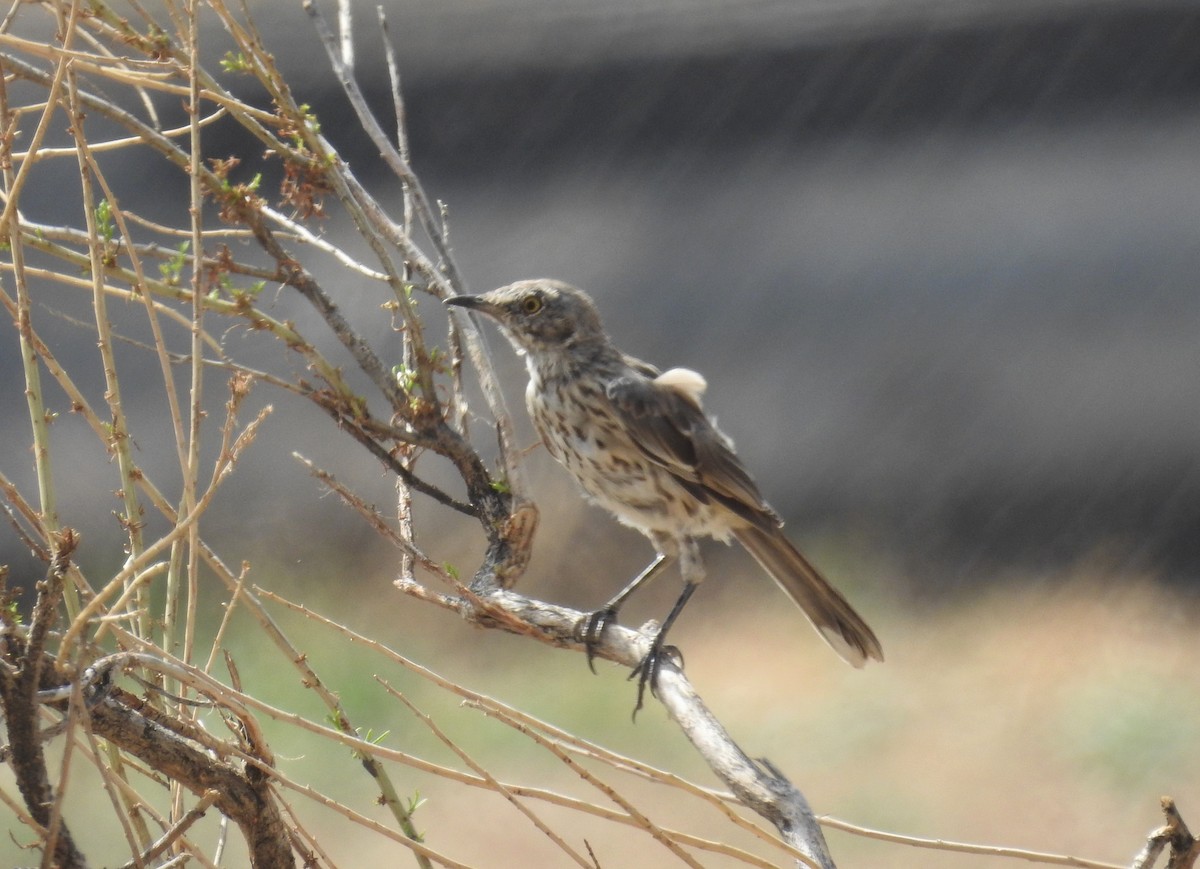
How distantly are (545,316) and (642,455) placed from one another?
49 centimetres

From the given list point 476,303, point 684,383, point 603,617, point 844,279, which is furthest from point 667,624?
point 844,279

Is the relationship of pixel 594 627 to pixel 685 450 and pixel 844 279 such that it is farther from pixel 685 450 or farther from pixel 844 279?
pixel 844 279

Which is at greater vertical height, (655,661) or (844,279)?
(844,279)

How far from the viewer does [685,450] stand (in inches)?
143

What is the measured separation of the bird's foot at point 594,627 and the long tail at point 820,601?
544mm

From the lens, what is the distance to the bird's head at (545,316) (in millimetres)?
3660

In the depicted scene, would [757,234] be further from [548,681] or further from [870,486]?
[548,681]

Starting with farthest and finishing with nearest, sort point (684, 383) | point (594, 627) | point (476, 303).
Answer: point (684, 383), point (476, 303), point (594, 627)

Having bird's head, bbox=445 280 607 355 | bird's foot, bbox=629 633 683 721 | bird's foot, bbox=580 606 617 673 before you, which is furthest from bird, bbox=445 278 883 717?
bird's foot, bbox=629 633 683 721

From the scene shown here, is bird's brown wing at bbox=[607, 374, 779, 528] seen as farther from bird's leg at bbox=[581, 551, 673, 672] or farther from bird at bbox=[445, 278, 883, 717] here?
bird's leg at bbox=[581, 551, 673, 672]

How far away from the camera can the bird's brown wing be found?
362 cm

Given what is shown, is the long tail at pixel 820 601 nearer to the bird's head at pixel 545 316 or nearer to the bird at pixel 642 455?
the bird at pixel 642 455

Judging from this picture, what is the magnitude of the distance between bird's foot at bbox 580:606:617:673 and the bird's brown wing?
0.45 meters

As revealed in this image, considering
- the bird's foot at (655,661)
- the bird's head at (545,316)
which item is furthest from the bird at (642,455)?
the bird's foot at (655,661)
